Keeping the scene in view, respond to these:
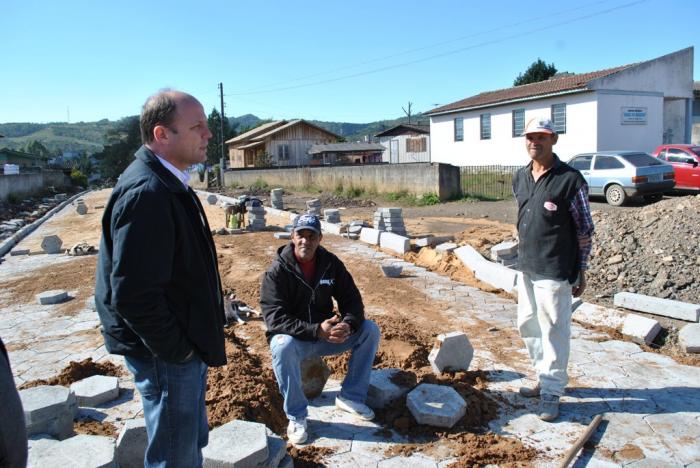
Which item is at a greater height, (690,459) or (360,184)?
(360,184)

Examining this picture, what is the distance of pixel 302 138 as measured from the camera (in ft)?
161

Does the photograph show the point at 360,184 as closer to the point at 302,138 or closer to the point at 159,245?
the point at 159,245

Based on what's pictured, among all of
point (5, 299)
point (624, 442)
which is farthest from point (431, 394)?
point (5, 299)

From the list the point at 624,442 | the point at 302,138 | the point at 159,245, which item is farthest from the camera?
the point at 302,138

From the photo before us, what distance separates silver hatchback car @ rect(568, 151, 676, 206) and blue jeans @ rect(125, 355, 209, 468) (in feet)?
51.4

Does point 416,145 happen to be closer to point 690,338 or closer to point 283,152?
point 283,152

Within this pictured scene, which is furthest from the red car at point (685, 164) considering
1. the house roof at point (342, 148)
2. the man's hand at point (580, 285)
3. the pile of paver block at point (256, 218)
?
the house roof at point (342, 148)

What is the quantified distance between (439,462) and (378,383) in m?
0.86

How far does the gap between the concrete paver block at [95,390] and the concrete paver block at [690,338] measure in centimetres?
511

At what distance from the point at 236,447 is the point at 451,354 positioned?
219cm

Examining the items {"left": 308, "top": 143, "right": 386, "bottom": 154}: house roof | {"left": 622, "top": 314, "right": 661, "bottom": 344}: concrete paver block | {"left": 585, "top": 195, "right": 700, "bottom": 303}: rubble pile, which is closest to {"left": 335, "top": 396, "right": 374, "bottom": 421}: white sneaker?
{"left": 622, "top": 314, "right": 661, "bottom": 344}: concrete paver block

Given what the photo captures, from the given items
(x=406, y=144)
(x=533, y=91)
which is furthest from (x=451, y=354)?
(x=406, y=144)

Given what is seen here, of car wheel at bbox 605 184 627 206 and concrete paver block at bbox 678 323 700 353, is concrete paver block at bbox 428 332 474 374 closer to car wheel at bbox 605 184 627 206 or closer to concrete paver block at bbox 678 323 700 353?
concrete paver block at bbox 678 323 700 353

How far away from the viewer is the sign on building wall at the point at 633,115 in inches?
971
